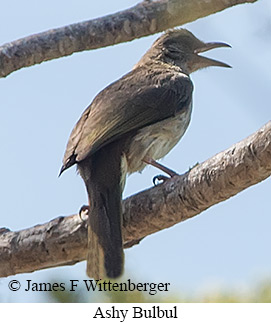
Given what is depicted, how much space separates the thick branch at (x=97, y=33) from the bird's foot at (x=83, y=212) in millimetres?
1380

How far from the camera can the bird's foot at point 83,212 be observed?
241 inches

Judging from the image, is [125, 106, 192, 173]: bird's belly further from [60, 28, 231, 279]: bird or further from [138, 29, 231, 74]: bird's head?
[138, 29, 231, 74]: bird's head

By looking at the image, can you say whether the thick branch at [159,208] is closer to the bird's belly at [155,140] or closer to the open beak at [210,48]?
the bird's belly at [155,140]

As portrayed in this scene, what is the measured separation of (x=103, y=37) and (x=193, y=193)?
6.73 ft

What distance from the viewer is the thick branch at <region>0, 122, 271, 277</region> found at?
16.5 feet

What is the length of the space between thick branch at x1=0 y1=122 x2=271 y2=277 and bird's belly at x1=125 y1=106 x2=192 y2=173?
842 millimetres

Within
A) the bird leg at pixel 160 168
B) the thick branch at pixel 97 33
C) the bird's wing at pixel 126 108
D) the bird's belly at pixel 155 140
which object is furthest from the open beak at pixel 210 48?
the bird leg at pixel 160 168

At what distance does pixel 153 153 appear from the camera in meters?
7.07

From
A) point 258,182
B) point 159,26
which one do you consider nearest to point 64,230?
point 258,182

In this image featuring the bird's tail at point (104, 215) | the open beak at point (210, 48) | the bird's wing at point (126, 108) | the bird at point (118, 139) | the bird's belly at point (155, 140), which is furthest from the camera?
the open beak at point (210, 48)

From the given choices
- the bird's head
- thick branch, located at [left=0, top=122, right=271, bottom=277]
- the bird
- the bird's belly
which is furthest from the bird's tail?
the bird's head

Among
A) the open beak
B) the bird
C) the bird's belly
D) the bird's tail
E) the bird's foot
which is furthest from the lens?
the open beak

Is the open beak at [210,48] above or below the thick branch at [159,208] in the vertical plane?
above

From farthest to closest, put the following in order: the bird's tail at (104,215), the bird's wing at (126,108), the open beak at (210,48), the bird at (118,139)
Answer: the open beak at (210,48)
the bird's wing at (126,108)
the bird at (118,139)
the bird's tail at (104,215)
